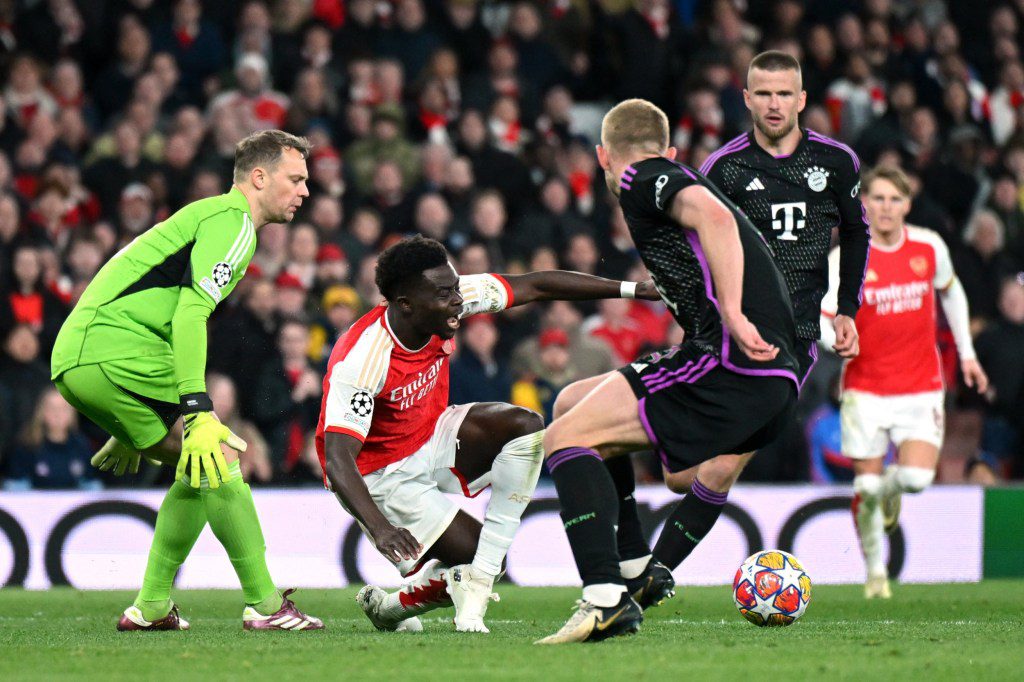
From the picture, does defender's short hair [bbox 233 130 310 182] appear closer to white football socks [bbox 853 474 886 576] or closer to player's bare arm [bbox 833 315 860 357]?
player's bare arm [bbox 833 315 860 357]

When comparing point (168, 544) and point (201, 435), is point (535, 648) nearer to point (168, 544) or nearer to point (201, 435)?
point (201, 435)

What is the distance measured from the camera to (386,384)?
20.2 feet

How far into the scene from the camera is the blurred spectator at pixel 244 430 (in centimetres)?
984

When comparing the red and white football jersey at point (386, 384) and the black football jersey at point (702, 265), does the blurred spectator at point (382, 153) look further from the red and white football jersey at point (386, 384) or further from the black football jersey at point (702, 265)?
the black football jersey at point (702, 265)

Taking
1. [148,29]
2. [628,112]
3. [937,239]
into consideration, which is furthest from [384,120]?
[628,112]

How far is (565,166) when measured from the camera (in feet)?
41.2

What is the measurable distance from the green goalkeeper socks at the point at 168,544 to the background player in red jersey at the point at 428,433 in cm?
60

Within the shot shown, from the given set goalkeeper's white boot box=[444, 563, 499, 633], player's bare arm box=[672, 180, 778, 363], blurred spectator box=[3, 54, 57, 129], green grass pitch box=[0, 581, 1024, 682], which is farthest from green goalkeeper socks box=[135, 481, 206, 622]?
blurred spectator box=[3, 54, 57, 129]

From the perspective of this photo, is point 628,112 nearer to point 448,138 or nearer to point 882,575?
point 882,575

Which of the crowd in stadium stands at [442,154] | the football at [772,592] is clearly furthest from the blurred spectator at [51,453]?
the football at [772,592]

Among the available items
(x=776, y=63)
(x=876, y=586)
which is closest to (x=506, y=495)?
(x=776, y=63)

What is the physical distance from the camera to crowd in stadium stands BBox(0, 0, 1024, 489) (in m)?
10.3

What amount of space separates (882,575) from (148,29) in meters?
7.60

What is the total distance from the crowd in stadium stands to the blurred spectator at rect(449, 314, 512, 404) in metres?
0.02
